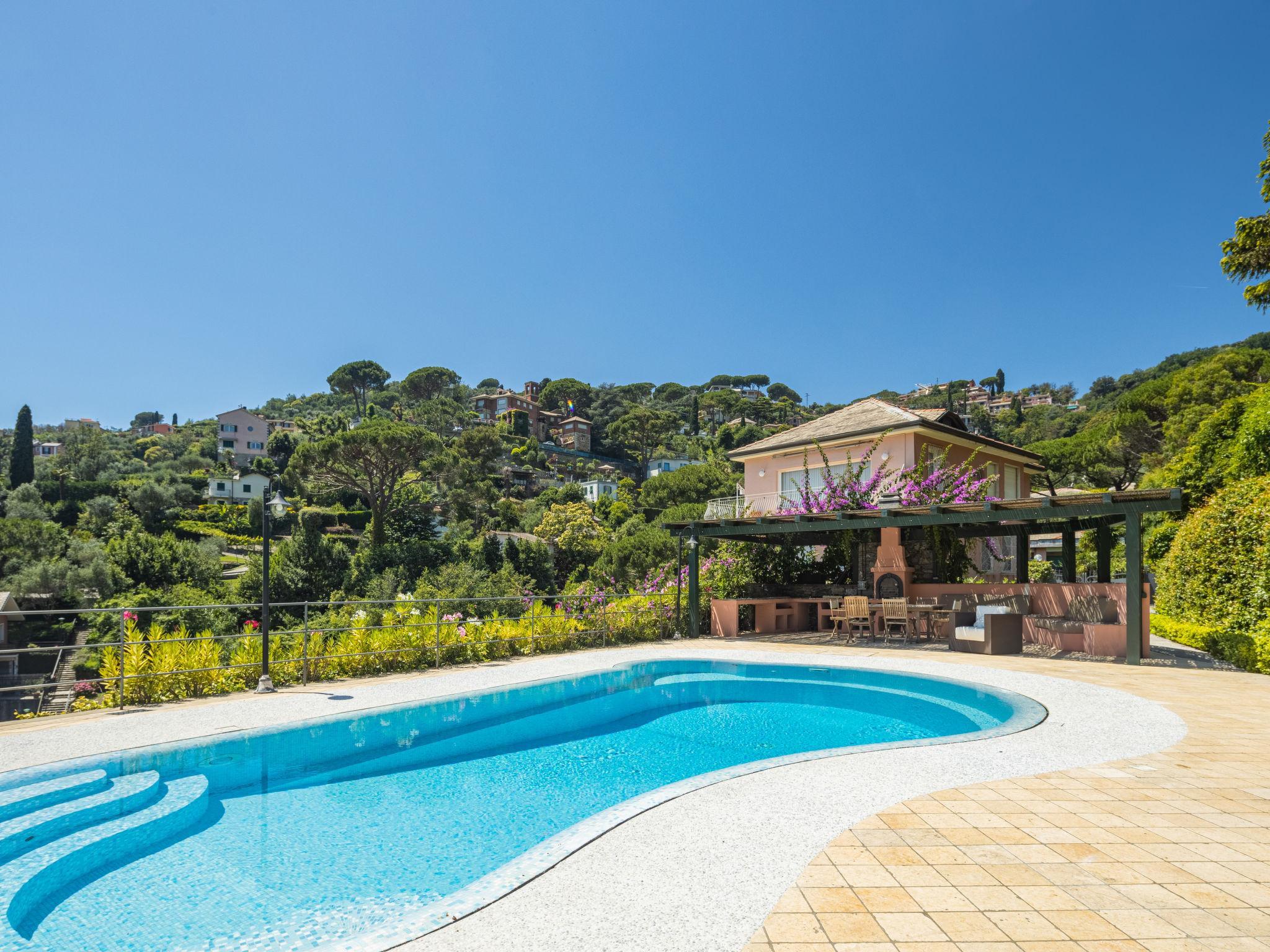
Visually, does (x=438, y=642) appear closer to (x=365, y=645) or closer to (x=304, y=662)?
(x=365, y=645)

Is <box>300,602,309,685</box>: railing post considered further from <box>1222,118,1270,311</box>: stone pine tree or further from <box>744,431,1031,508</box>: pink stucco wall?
<box>744,431,1031,508</box>: pink stucco wall

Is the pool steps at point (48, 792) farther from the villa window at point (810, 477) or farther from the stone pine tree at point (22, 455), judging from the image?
the stone pine tree at point (22, 455)

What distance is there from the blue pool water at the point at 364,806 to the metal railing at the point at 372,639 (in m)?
1.57

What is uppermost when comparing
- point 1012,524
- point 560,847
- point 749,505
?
point 749,505

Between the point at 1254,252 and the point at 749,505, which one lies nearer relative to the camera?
the point at 1254,252

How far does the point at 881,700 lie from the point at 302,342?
35548 mm

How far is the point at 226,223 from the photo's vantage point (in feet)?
62.6

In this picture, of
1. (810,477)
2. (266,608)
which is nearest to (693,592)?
(810,477)

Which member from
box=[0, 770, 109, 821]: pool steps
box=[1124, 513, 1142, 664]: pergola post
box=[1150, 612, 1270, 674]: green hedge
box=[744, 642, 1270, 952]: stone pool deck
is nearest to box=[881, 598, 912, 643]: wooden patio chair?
box=[1124, 513, 1142, 664]: pergola post

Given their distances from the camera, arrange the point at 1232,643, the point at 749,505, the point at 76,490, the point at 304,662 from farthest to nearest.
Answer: the point at 76,490, the point at 749,505, the point at 1232,643, the point at 304,662

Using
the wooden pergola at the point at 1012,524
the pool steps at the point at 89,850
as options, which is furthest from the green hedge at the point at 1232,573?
the pool steps at the point at 89,850

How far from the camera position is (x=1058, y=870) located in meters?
3.28

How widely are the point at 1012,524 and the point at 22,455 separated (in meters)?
68.1

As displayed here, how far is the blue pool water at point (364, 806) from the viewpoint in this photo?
11.7 ft
